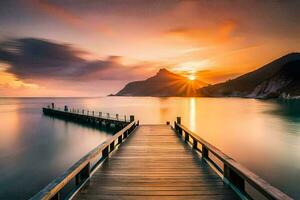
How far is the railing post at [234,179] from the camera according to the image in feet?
17.2

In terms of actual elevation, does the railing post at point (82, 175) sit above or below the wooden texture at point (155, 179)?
above

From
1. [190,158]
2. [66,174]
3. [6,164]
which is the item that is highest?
[66,174]

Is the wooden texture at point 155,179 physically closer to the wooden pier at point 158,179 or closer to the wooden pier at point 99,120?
the wooden pier at point 158,179

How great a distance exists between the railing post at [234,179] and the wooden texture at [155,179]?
0.68 ft

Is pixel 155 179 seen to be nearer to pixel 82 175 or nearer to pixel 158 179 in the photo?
pixel 158 179

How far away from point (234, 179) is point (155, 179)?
206 centimetres

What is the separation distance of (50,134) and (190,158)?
2822 centimetres

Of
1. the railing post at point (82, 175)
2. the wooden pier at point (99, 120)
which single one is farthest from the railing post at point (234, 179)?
the wooden pier at point (99, 120)

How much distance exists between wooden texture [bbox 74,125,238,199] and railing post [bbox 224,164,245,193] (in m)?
0.21

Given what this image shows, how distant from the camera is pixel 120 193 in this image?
5238 mm

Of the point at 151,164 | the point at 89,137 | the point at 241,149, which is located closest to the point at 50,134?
the point at 89,137

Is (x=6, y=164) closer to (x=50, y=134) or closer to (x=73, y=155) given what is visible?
(x=73, y=155)

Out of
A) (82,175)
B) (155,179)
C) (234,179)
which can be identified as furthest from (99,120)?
(234,179)

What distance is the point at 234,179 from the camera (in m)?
5.48
